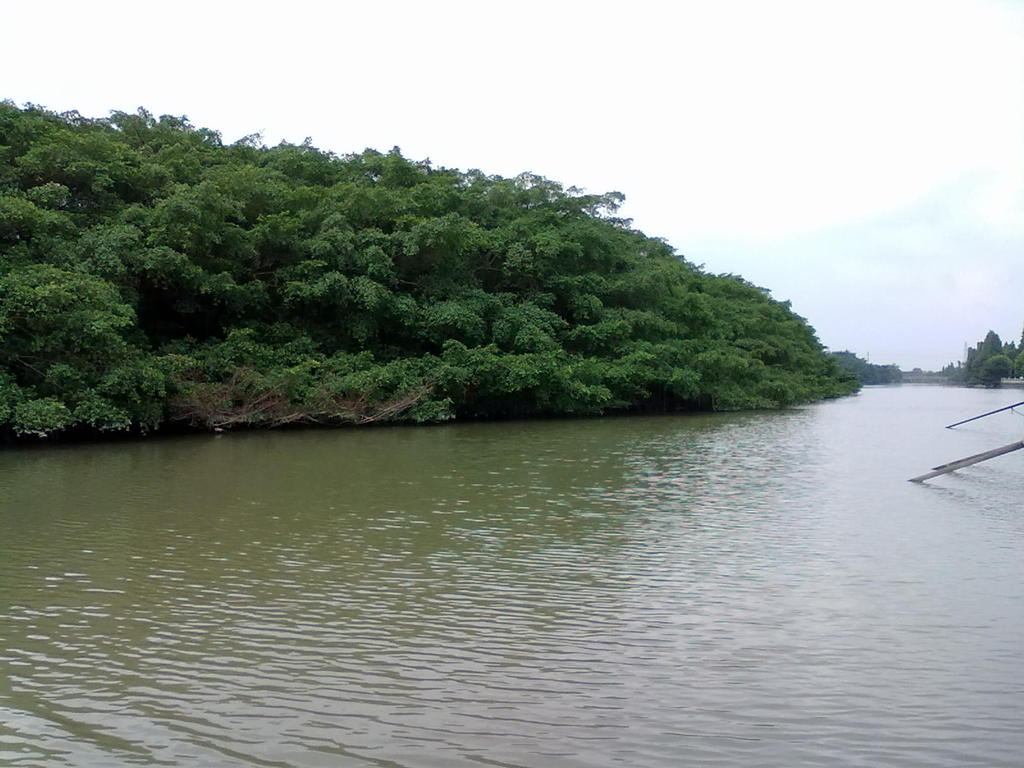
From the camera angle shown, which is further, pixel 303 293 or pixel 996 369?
pixel 996 369

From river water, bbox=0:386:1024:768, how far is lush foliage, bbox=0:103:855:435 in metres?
6.25

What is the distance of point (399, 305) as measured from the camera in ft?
85.9

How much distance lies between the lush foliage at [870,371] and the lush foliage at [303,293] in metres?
101

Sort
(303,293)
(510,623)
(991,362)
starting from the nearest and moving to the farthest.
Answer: (510,623) < (303,293) < (991,362)

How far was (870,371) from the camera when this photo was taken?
14500 centimetres

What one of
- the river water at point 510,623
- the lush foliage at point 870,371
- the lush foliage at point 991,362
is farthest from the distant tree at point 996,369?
the river water at point 510,623

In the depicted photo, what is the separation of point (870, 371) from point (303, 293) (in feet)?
449

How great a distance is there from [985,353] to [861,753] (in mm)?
115646

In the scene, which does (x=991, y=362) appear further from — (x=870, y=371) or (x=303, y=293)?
(x=303, y=293)

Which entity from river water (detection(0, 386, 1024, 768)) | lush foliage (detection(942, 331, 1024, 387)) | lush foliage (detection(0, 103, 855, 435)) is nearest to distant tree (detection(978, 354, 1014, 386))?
lush foliage (detection(942, 331, 1024, 387))

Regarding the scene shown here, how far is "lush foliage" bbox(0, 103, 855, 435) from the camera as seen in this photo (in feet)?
59.6

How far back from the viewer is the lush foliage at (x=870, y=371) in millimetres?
130250

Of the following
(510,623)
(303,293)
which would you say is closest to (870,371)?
(303,293)

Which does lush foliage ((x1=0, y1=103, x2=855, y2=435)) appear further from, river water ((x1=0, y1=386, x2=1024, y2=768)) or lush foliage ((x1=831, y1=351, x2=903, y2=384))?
lush foliage ((x1=831, y1=351, x2=903, y2=384))
